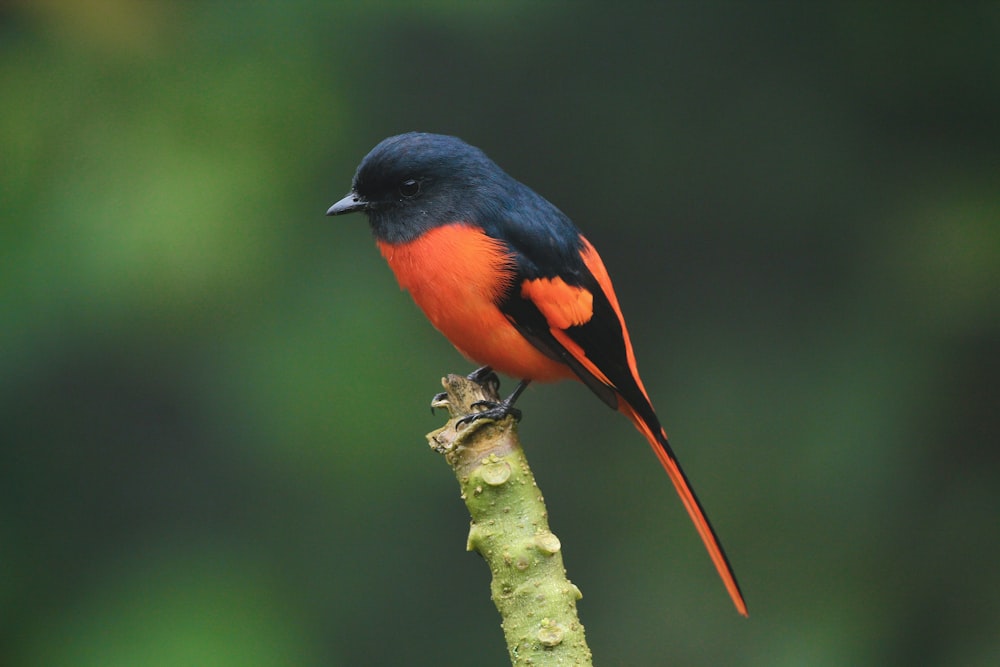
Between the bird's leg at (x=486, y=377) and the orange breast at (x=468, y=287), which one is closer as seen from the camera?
the orange breast at (x=468, y=287)

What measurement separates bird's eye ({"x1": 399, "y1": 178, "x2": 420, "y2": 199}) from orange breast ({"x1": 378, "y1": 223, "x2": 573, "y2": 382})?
14 centimetres

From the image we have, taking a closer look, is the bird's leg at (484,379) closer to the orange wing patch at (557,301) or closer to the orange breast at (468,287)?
the orange breast at (468,287)

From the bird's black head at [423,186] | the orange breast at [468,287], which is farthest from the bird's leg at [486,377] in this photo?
the bird's black head at [423,186]

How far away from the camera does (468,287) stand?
3160 millimetres

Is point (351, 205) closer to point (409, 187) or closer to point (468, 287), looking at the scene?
point (409, 187)

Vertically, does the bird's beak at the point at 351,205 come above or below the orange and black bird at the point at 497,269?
above

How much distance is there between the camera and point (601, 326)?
3.26 m

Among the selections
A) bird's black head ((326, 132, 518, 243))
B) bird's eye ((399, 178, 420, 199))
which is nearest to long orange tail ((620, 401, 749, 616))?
bird's black head ((326, 132, 518, 243))

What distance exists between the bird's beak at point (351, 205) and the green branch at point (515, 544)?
846 mm

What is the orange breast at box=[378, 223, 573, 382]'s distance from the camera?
3.16 metres

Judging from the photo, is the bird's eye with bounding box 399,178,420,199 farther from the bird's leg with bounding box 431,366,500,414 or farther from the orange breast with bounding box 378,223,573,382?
Answer: the bird's leg with bounding box 431,366,500,414

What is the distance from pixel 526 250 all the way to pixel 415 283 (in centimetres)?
31

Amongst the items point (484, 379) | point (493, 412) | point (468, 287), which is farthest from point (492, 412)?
point (484, 379)

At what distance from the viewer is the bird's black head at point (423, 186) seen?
128 inches
